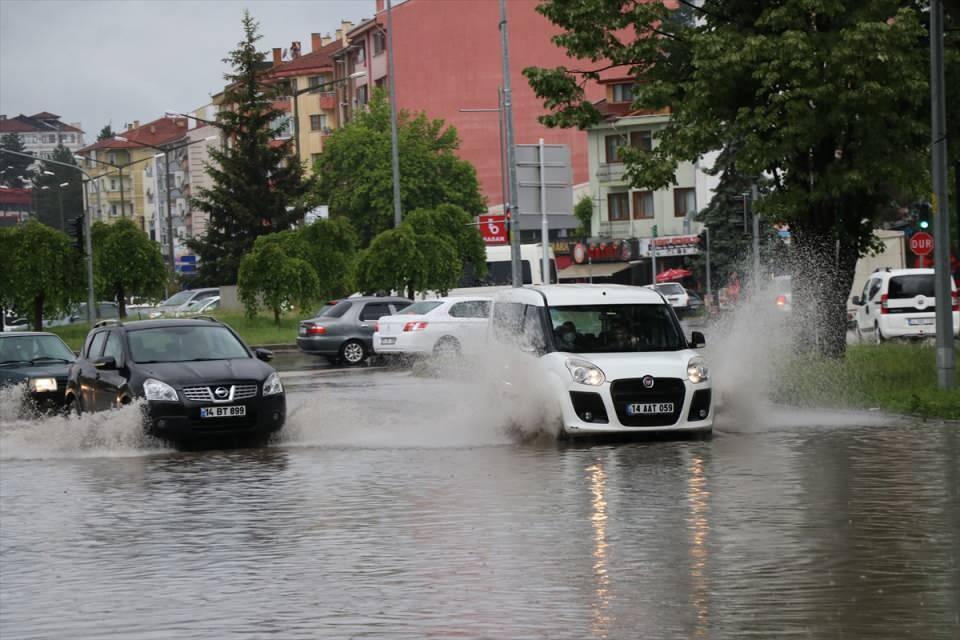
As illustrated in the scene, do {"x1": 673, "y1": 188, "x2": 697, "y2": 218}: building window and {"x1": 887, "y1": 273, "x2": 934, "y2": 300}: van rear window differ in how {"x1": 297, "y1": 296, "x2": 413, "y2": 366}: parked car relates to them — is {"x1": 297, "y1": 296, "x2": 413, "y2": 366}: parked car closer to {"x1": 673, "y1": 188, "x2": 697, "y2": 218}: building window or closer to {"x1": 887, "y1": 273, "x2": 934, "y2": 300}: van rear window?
{"x1": 887, "y1": 273, "x2": 934, "y2": 300}: van rear window

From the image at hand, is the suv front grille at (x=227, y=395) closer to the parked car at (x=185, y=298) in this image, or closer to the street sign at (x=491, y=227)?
the street sign at (x=491, y=227)

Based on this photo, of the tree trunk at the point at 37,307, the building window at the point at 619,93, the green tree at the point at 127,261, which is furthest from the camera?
the building window at the point at 619,93

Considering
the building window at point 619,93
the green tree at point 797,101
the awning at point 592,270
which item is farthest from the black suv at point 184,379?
the building window at point 619,93

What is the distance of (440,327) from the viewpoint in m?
39.1

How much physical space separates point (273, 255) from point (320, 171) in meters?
40.0

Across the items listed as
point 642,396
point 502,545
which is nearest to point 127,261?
point 642,396

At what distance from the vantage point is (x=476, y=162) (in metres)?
105

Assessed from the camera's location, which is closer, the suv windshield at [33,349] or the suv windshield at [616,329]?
the suv windshield at [616,329]

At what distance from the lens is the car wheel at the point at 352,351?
1681 inches

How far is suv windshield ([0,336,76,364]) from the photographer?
89.4 feet

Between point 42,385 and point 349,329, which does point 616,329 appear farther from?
point 349,329

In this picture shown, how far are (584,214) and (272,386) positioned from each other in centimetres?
8128

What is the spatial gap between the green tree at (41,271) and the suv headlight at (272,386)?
3674cm

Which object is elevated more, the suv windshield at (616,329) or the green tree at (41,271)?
the green tree at (41,271)
